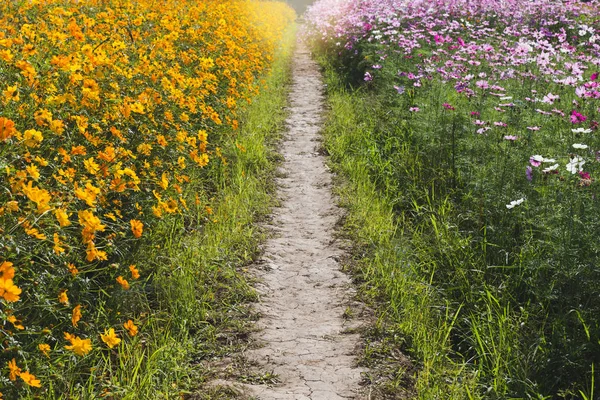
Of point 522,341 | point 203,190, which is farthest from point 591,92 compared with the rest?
point 203,190

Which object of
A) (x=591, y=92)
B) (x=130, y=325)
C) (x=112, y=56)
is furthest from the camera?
(x=591, y=92)

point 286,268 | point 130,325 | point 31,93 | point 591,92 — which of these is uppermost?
point 31,93

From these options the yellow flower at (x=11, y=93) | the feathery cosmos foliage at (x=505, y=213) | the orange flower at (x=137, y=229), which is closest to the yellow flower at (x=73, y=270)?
the orange flower at (x=137, y=229)

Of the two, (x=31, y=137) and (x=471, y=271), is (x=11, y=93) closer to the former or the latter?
(x=31, y=137)

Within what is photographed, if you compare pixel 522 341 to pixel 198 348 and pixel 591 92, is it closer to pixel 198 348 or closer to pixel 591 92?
pixel 198 348

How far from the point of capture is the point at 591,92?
4430 mm

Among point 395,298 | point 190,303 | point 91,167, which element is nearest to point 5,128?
point 91,167

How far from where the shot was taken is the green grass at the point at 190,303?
2758 mm

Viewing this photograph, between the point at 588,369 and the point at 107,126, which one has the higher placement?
the point at 107,126

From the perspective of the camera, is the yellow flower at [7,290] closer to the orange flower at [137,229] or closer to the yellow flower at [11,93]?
the orange flower at [137,229]

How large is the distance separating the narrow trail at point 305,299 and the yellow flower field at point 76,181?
682 mm

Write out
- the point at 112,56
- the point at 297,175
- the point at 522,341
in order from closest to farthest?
the point at 522,341
the point at 112,56
the point at 297,175

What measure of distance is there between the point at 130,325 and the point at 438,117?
12.6 feet

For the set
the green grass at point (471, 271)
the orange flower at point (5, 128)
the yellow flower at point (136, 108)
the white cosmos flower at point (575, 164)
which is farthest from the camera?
the white cosmos flower at point (575, 164)
